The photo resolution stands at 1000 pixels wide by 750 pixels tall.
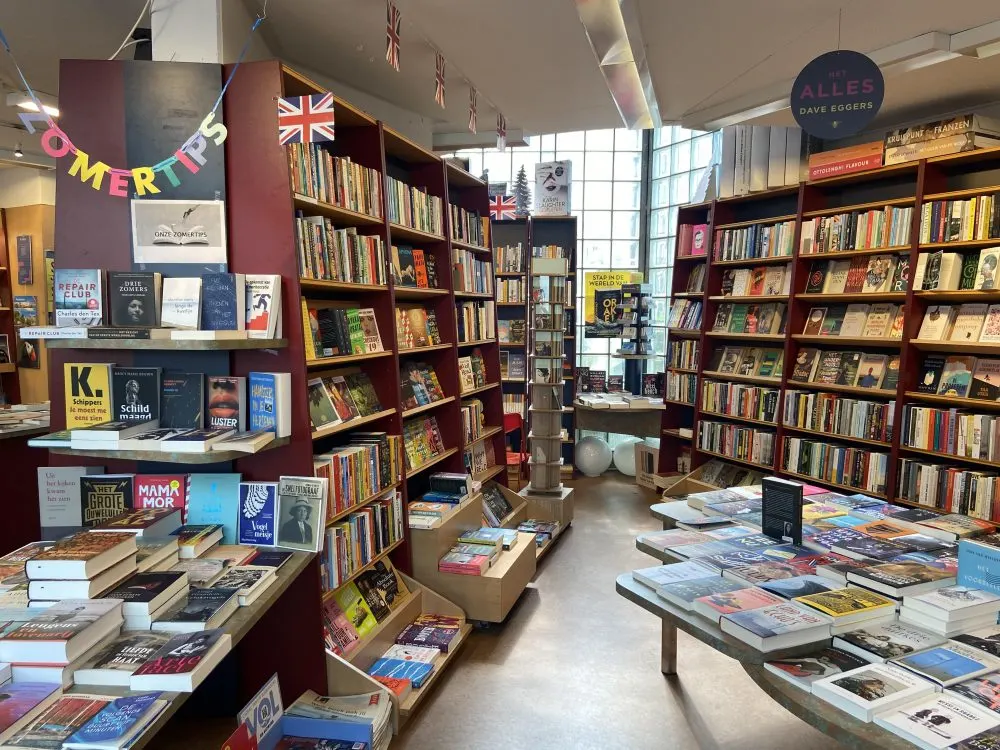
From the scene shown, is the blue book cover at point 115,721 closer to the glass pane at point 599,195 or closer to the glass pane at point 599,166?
the glass pane at point 599,195

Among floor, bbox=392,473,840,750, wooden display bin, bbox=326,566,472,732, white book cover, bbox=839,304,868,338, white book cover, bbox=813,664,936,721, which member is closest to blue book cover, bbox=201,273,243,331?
wooden display bin, bbox=326,566,472,732

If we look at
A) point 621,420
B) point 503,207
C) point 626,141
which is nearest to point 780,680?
point 621,420

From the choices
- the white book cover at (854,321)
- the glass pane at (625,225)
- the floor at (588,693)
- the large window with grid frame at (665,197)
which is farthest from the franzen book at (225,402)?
the glass pane at (625,225)

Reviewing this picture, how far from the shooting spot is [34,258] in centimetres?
629

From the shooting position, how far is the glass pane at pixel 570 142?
7.32 metres

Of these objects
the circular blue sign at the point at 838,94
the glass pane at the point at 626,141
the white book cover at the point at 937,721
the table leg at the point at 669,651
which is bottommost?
the table leg at the point at 669,651

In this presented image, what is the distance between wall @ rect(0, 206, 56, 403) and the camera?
6289mm

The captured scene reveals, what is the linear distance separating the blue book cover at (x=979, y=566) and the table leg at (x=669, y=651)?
139cm

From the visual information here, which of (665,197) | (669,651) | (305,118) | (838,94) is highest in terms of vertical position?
(665,197)

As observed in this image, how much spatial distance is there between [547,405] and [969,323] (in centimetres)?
273

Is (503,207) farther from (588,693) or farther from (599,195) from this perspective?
(588,693)

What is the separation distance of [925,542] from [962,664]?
866 mm

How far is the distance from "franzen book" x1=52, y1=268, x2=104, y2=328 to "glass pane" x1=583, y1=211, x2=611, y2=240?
5883 millimetres

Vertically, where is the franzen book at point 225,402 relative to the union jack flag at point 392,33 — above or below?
below
